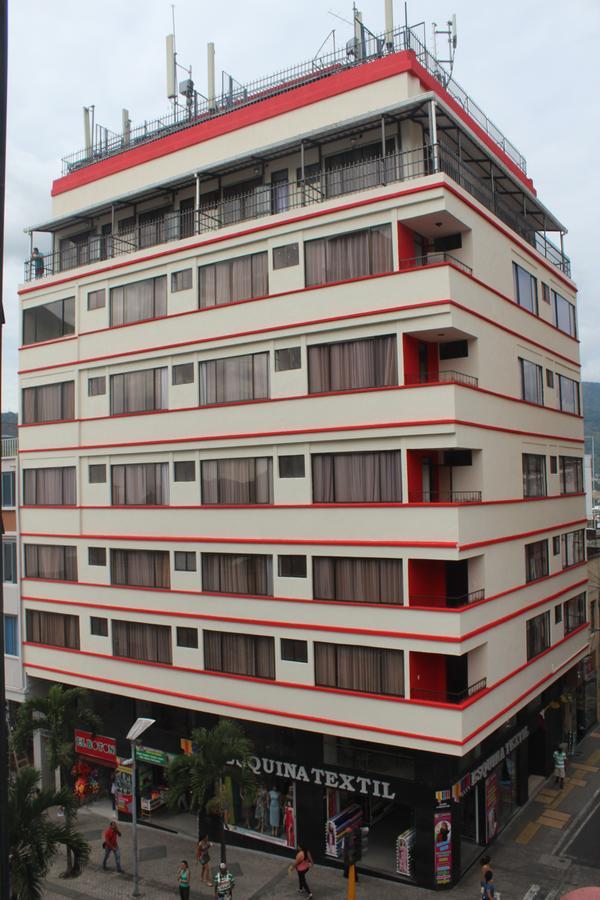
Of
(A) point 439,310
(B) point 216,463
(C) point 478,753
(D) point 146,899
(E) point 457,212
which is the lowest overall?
(D) point 146,899

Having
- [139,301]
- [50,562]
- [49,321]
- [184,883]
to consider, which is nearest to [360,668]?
[184,883]

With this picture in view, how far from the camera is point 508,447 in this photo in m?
30.7

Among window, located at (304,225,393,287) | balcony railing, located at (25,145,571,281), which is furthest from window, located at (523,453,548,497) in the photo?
window, located at (304,225,393,287)

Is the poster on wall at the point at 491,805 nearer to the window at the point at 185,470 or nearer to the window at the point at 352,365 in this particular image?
the window at the point at 352,365

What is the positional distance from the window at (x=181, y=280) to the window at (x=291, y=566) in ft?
39.5

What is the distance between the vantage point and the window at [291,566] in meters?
28.7

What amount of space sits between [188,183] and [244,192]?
9.13 feet

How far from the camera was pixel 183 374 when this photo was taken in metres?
32.3

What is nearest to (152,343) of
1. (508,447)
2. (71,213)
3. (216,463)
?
(216,463)

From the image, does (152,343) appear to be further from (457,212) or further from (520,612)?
(520,612)

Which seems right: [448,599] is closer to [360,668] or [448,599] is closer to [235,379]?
[360,668]

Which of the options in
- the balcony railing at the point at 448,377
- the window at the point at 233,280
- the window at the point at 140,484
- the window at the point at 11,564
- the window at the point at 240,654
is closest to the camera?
the balcony railing at the point at 448,377

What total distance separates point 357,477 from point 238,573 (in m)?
6.62

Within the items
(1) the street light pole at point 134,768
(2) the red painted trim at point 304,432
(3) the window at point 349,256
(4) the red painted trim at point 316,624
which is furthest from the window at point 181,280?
(1) the street light pole at point 134,768
